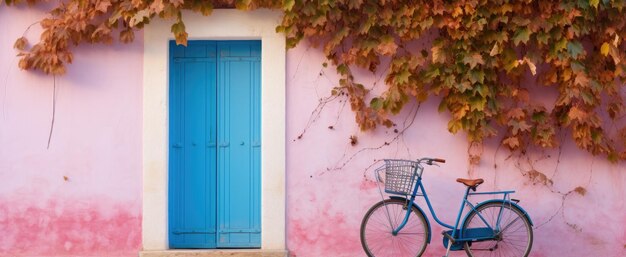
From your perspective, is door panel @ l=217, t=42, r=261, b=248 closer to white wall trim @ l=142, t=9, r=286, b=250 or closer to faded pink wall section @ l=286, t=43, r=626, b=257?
white wall trim @ l=142, t=9, r=286, b=250

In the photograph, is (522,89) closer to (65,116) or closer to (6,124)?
(65,116)

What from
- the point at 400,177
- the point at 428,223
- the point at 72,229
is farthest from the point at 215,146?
the point at 428,223

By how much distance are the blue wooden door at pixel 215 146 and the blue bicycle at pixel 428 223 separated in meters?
1.28

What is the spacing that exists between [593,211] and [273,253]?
10.4 ft

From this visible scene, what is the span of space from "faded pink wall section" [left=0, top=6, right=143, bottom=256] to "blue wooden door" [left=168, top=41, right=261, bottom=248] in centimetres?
43

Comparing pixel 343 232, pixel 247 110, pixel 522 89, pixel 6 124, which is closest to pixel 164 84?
pixel 247 110

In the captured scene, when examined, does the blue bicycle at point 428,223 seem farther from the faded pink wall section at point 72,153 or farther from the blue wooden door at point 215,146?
the faded pink wall section at point 72,153

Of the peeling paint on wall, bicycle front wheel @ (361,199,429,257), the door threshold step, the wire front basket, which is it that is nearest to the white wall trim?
the door threshold step

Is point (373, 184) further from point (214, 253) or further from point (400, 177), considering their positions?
point (214, 253)

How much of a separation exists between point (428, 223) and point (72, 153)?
355cm

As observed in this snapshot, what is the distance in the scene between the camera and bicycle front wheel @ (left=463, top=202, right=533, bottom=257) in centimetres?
862

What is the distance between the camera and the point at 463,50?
8773 mm

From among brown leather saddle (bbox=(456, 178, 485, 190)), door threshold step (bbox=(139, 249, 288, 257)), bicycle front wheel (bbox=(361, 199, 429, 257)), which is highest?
brown leather saddle (bbox=(456, 178, 485, 190))

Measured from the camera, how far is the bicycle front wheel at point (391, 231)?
8.67 meters
